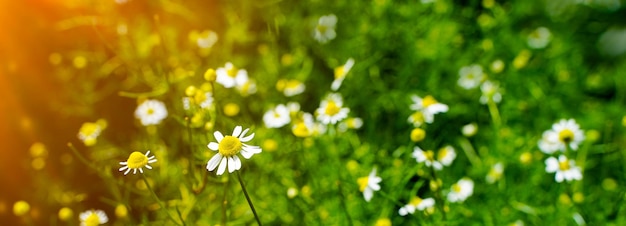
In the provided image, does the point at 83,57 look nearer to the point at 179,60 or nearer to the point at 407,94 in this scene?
the point at 179,60

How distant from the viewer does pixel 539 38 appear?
2.04 m

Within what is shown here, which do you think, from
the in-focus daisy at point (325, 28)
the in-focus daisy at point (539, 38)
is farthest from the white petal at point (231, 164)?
the in-focus daisy at point (539, 38)

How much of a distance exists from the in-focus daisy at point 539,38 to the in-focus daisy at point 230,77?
726mm

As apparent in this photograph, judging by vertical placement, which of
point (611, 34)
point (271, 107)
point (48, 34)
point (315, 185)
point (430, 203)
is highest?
point (48, 34)

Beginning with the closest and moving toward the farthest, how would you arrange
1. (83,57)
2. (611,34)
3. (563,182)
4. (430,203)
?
(430,203), (563,182), (611,34), (83,57)

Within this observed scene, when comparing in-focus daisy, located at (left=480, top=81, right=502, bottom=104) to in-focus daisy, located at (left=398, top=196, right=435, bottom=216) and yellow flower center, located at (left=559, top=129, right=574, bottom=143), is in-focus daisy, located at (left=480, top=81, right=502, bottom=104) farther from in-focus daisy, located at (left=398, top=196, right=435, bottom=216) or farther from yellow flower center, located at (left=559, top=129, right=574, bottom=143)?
in-focus daisy, located at (left=398, top=196, right=435, bottom=216)

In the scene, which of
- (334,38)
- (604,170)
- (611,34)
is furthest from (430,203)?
(611,34)

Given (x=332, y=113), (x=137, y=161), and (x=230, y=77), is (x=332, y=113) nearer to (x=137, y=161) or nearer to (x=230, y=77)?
(x=230, y=77)

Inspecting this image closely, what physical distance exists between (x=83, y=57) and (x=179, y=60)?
290 millimetres

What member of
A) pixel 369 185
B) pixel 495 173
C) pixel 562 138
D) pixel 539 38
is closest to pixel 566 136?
pixel 562 138

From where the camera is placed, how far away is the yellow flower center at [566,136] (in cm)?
156

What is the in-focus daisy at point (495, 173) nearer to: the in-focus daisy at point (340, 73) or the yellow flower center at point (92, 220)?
the in-focus daisy at point (340, 73)

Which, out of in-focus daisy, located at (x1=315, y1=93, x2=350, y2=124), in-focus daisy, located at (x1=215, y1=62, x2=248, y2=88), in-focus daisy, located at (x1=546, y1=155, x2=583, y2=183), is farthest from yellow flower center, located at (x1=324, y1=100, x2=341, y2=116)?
in-focus daisy, located at (x1=546, y1=155, x2=583, y2=183)

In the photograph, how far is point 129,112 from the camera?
2.12 metres
